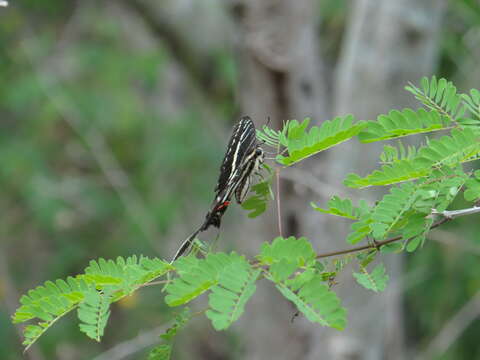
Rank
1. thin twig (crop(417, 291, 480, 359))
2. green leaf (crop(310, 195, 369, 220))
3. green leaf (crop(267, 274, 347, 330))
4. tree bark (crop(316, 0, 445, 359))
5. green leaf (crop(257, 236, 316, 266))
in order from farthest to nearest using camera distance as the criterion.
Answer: thin twig (crop(417, 291, 480, 359)), tree bark (crop(316, 0, 445, 359)), green leaf (crop(310, 195, 369, 220)), green leaf (crop(257, 236, 316, 266)), green leaf (crop(267, 274, 347, 330))

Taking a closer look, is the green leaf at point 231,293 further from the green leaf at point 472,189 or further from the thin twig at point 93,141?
the thin twig at point 93,141

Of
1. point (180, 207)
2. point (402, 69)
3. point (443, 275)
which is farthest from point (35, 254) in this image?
point (402, 69)

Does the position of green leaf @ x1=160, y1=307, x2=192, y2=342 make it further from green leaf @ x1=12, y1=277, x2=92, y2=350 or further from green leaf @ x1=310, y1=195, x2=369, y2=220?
green leaf @ x1=310, y1=195, x2=369, y2=220

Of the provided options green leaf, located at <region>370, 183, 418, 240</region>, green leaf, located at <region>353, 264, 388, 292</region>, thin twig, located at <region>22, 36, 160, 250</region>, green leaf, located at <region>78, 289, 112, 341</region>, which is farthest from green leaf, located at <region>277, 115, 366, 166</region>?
thin twig, located at <region>22, 36, 160, 250</region>

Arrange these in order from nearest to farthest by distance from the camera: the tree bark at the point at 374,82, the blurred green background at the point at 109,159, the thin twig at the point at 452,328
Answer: the tree bark at the point at 374,82 < the thin twig at the point at 452,328 < the blurred green background at the point at 109,159

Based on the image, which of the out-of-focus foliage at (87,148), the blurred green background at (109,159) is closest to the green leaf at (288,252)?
the blurred green background at (109,159)

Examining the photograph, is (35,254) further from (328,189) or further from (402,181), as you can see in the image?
(402,181)

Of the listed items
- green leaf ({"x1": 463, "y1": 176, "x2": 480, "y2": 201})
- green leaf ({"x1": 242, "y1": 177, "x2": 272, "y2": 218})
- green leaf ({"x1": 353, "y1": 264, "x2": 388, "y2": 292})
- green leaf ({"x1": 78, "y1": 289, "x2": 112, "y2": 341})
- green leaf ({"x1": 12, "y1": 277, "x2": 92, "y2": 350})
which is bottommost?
green leaf ({"x1": 353, "y1": 264, "x2": 388, "y2": 292})
